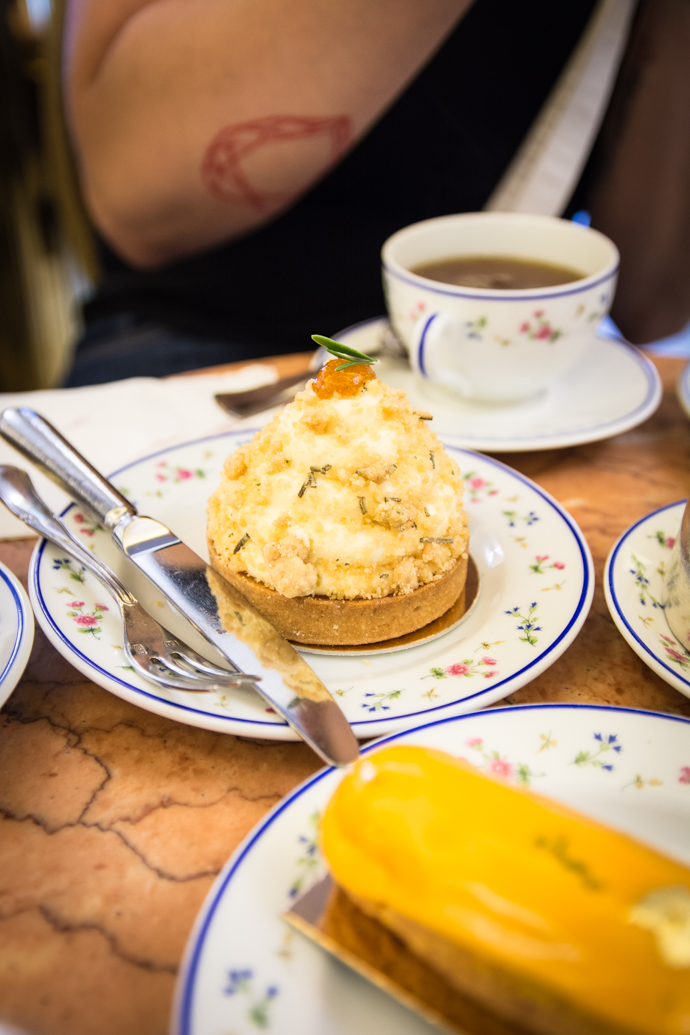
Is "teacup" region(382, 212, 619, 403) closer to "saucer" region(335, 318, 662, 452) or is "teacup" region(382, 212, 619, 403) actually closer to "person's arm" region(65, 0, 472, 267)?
"saucer" region(335, 318, 662, 452)

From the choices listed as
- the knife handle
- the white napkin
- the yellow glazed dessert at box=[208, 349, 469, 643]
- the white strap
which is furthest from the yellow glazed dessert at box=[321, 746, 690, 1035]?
the white strap

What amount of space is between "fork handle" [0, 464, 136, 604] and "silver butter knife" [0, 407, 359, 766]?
35mm

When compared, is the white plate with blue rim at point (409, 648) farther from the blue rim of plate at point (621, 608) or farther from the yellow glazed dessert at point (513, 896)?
the yellow glazed dessert at point (513, 896)

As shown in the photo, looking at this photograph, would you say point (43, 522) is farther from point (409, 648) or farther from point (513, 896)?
point (513, 896)

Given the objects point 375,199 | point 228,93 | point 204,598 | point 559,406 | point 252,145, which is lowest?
point 559,406

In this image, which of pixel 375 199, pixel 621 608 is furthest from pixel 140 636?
pixel 375 199

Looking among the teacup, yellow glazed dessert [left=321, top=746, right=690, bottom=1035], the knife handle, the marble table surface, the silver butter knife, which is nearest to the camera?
yellow glazed dessert [left=321, top=746, right=690, bottom=1035]

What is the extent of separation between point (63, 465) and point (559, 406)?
2.97ft

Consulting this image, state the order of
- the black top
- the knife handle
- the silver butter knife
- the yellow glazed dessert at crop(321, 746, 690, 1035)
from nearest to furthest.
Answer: the yellow glazed dessert at crop(321, 746, 690, 1035) → the silver butter knife → the knife handle → the black top

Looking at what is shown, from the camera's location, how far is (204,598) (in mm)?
844

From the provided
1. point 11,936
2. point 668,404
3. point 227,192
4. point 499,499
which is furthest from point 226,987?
point 227,192

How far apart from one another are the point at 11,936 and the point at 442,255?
135 centimetres

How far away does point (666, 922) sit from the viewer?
0.43 meters

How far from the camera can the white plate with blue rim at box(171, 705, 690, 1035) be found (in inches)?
18.8
